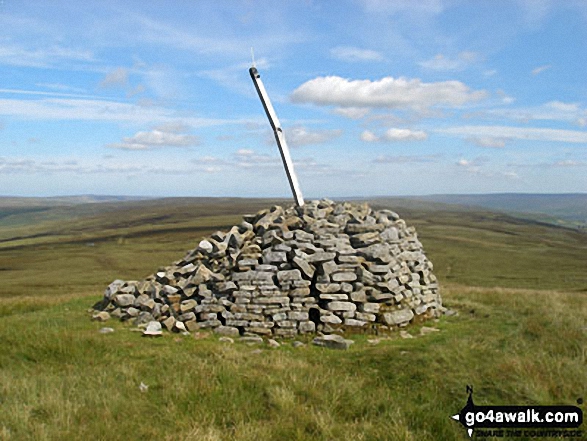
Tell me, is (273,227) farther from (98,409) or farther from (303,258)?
(98,409)

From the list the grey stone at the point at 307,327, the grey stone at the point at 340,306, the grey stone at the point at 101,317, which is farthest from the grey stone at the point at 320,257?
the grey stone at the point at 101,317

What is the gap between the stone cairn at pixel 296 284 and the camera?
10609mm

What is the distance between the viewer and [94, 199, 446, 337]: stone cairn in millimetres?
10609

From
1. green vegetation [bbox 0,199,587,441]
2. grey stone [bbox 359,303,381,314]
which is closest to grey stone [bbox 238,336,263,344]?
green vegetation [bbox 0,199,587,441]

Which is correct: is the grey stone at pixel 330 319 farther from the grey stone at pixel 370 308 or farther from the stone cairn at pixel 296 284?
the grey stone at pixel 370 308

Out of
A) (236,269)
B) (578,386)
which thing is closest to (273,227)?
(236,269)

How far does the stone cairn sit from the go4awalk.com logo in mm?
4950

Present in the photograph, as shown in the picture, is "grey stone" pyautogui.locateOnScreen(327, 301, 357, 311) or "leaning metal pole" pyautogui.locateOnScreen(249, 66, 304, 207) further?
"leaning metal pole" pyautogui.locateOnScreen(249, 66, 304, 207)

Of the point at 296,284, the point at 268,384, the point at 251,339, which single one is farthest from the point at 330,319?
the point at 268,384

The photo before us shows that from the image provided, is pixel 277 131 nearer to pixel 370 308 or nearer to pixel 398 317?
pixel 370 308

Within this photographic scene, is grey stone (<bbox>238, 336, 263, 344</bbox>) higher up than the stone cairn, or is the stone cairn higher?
the stone cairn

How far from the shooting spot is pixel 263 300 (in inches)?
418

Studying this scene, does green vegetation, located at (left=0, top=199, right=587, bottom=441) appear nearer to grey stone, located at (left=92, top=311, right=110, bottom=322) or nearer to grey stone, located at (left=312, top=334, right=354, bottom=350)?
grey stone, located at (left=312, top=334, right=354, bottom=350)

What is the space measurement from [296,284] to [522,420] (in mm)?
5942
